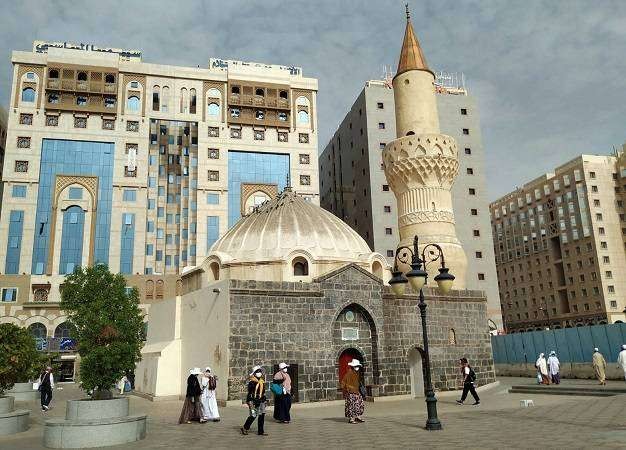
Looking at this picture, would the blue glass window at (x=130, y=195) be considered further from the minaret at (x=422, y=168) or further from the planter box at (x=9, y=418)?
the planter box at (x=9, y=418)

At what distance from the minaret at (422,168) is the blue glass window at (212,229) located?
82.4ft

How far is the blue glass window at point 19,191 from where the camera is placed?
156 feet

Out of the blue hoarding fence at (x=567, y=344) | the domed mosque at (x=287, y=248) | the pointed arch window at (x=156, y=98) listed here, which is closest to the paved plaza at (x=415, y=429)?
the domed mosque at (x=287, y=248)

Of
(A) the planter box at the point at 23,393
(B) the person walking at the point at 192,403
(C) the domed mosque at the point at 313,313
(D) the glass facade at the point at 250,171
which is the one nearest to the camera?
(B) the person walking at the point at 192,403

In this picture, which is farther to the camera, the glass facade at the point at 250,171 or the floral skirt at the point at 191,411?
the glass facade at the point at 250,171

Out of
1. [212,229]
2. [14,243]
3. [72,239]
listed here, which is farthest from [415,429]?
[14,243]

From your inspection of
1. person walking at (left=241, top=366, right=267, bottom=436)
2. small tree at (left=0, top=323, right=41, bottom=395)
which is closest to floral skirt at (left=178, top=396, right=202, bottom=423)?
person walking at (left=241, top=366, right=267, bottom=436)

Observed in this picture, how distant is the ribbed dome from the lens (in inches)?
938

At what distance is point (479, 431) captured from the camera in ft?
37.2

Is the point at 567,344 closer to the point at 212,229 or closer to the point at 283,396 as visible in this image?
the point at 283,396

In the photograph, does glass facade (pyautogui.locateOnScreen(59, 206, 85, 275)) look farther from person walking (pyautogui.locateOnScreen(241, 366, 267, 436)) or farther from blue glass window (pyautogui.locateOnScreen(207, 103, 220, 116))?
person walking (pyautogui.locateOnScreen(241, 366, 267, 436))

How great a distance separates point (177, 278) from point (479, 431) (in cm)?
4063

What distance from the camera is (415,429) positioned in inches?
474

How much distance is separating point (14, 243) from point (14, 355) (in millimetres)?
37690
